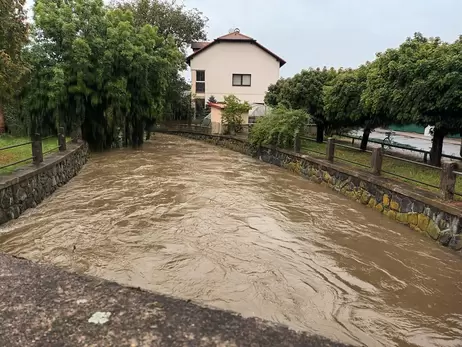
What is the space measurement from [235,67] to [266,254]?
2771 centimetres

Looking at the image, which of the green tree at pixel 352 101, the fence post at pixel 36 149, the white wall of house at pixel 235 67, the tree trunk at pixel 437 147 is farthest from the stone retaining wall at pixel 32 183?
the white wall of house at pixel 235 67

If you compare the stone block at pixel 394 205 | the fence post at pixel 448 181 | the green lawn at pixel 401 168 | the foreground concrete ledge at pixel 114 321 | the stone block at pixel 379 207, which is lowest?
the stone block at pixel 379 207

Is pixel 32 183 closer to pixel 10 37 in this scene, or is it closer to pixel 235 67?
pixel 10 37

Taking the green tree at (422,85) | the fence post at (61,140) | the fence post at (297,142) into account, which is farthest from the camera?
the fence post at (297,142)

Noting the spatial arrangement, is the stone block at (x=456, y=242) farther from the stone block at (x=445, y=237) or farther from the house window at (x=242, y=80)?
the house window at (x=242, y=80)

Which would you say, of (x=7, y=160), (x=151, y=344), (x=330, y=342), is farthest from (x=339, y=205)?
(x=7, y=160)

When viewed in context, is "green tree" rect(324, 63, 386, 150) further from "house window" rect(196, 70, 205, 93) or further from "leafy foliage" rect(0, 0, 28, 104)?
"house window" rect(196, 70, 205, 93)

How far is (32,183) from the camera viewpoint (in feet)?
25.6

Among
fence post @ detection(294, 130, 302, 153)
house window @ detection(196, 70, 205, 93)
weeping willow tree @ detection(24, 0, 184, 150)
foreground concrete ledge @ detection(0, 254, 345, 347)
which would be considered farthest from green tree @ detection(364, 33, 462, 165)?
house window @ detection(196, 70, 205, 93)

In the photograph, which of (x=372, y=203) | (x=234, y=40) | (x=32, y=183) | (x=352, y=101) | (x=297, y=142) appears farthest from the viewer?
(x=234, y=40)

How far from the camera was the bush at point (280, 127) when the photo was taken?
14.3m

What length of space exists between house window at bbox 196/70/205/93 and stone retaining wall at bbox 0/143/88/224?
72.6 feet

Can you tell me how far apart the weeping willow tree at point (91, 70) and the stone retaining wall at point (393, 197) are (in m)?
8.28

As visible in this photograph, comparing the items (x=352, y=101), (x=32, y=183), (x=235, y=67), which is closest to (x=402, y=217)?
(x=352, y=101)
